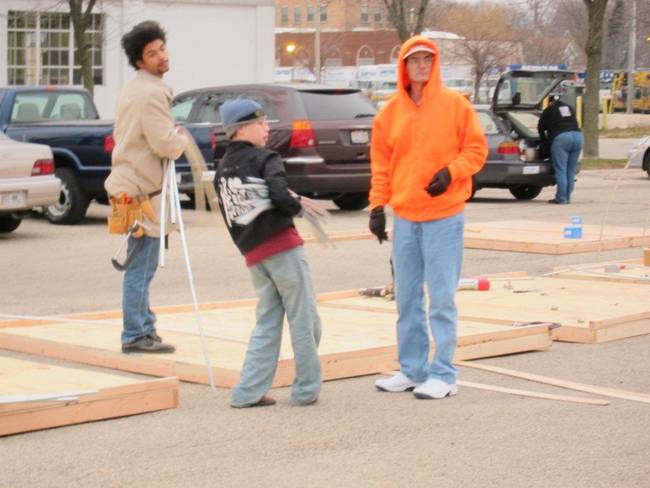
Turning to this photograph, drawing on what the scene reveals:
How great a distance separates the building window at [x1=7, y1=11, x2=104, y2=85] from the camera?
36.4 m

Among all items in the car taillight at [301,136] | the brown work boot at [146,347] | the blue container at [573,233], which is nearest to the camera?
the brown work boot at [146,347]

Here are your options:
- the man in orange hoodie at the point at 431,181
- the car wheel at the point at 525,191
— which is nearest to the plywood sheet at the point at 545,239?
the car wheel at the point at 525,191

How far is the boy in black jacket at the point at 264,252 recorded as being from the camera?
735cm

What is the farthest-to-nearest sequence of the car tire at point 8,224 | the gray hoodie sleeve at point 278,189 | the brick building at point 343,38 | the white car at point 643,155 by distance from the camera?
the brick building at point 343,38 < the white car at point 643,155 < the car tire at point 8,224 < the gray hoodie sleeve at point 278,189

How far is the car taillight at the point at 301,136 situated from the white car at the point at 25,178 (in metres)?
3.36

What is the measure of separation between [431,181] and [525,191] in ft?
53.1

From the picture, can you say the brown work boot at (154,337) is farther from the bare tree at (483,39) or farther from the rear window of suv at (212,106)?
the bare tree at (483,39)

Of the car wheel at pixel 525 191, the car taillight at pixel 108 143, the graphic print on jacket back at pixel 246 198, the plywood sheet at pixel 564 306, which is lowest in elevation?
the car wheel at pixel 525 191

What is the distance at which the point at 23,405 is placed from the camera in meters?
6.79

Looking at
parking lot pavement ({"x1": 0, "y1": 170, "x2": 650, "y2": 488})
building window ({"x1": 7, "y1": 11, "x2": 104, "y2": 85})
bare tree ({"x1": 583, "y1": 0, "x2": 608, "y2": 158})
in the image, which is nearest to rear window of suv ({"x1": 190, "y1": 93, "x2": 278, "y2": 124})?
parking lot pavement ({"x1": 0, "y1": 170, "x2": 650, "y2": 488})

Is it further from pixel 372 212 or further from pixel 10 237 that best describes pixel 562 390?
pixel 10 237

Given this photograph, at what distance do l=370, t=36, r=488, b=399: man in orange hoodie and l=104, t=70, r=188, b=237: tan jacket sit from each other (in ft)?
4.38

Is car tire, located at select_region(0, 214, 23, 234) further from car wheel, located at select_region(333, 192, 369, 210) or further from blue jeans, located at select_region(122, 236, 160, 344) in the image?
blue jeans, located at select_region(122, 236, 160, 344)

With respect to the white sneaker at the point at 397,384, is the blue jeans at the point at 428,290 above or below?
above
